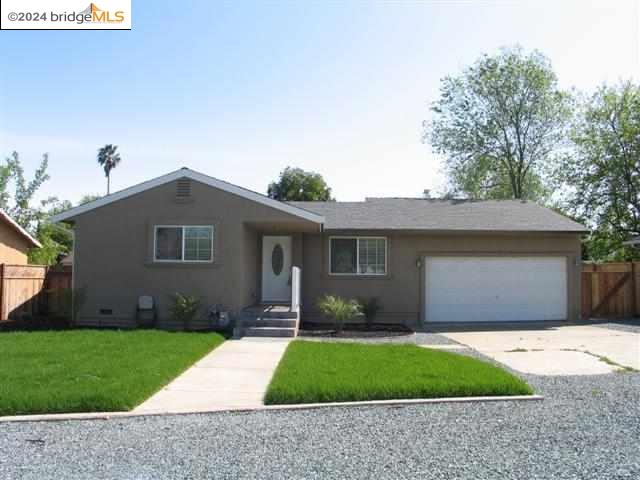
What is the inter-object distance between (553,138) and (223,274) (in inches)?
1062

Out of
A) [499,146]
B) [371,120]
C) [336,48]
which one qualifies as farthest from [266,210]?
[499,146]

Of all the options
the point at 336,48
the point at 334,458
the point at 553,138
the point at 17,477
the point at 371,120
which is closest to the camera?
the point at 17,477

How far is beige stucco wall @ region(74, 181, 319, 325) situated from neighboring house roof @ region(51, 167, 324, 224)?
0.41 ft

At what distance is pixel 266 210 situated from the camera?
12781 millimetres

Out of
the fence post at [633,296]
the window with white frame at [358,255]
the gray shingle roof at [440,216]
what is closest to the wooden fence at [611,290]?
the fence post at [633,296]

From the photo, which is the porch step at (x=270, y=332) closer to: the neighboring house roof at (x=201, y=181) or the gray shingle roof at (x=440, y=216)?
the neighboring house roof at (x=201, y=181)

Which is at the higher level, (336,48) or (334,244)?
(336,48)

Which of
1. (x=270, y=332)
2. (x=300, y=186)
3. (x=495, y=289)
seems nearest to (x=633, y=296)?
(x=495, y=289)

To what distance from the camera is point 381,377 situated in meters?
7.15

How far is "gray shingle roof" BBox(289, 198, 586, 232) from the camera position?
1496 centimetres

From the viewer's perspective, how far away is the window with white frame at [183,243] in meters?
12.9

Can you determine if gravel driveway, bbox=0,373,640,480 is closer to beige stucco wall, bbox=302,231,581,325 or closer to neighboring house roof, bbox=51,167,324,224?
neighboring house roof, bbox=51,167,324,224

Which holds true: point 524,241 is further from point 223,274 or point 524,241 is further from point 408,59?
point 223,274

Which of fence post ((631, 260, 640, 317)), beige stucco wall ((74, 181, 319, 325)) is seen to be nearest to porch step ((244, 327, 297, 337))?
beige stucco wall ((74, 181, 319, 325))
